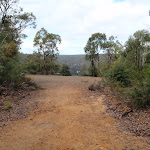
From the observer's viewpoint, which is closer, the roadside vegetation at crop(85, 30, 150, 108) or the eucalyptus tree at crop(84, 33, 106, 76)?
the roadside vegetation at crop(85, 30, 150, 108)

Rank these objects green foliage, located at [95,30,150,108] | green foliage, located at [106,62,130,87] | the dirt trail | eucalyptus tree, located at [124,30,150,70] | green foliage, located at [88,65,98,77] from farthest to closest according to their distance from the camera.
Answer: green foliage, located at [88,65,98,77] < eucalyptus tree, located at [124,30,150,70] < green foliage, located at [106,62,130,87] < green foliage, located at [95,30,150,108] < the dirt trail

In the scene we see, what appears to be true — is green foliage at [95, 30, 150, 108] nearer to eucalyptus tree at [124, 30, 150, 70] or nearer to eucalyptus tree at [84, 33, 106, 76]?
eucalyptus tree at [124, 30, 150, 70]

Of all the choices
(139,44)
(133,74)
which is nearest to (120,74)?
(133,74)

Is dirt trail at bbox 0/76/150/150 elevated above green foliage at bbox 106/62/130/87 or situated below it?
below

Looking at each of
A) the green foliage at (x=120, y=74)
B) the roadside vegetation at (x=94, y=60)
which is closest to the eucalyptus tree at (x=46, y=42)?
the roadside vegetation at (x=94, y=60)

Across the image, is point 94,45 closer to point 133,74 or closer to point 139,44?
point 139,44

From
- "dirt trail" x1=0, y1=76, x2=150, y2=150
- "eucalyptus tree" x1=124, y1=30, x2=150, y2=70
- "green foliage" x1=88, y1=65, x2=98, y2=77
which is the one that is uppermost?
"eucalyptus tree" x1=124, y1=30, x2=150, y2=70

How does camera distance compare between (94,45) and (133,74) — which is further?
(94,45)

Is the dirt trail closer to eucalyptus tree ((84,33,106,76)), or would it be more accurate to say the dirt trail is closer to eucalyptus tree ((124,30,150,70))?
eucalyptus tree ((124,30,150,70))

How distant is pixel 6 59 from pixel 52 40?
19852mm

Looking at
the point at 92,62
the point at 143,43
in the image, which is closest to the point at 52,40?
the point at 92,62

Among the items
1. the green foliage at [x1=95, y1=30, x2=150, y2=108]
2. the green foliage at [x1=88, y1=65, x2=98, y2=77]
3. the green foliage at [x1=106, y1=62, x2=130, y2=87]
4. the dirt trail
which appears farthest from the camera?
the green foliage at [x1=88, y1=65, x2=98, y2=77]

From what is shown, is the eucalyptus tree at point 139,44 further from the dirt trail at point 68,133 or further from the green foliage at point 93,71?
the dirt trail at point 68,133

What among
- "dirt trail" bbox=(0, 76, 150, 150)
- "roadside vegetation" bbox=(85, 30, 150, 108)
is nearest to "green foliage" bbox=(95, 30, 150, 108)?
"roadside vegetation" bbox=(85, 30, 150, 108)
